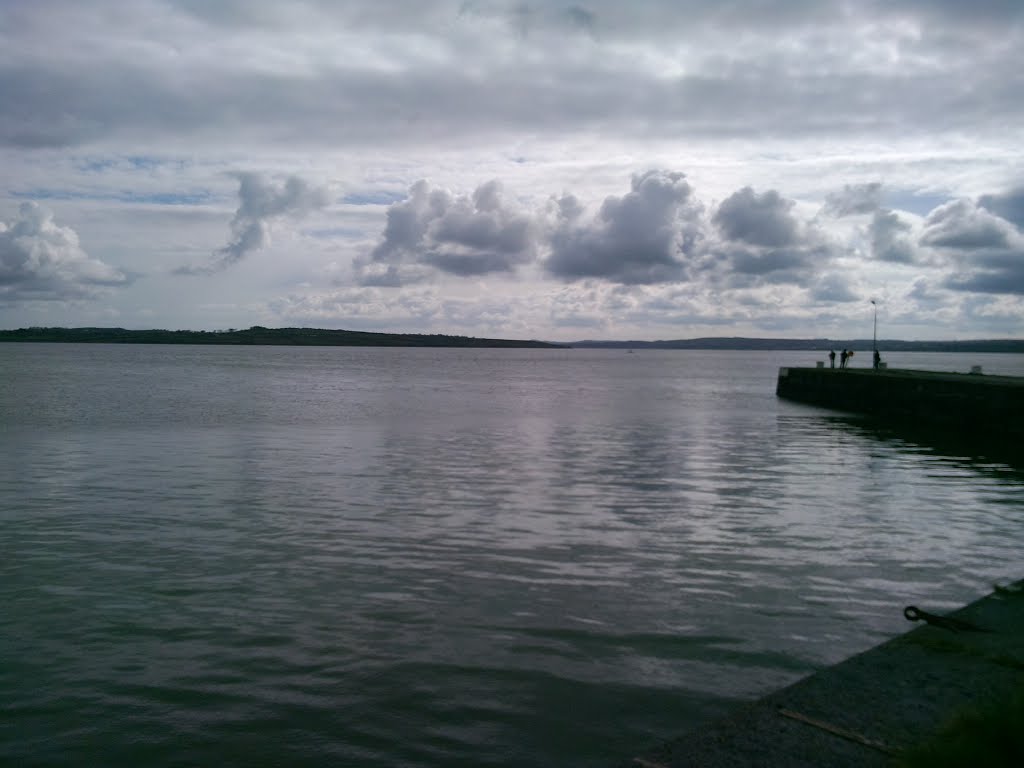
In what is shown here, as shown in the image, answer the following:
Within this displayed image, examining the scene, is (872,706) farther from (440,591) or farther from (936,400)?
(936,400)

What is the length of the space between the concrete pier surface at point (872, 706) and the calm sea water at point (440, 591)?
1263 mm

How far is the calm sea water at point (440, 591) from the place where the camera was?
24.4 ft

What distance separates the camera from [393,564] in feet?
41.4

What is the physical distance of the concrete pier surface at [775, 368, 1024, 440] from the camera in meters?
34.1

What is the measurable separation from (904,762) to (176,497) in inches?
640

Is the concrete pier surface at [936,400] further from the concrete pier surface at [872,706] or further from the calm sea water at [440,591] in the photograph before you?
the concrete pier surface at [872,706]

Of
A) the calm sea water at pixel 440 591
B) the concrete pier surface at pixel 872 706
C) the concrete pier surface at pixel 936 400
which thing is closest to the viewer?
the concrete pier surface at pixel 872 706

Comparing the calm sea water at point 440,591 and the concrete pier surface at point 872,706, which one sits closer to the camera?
the concrete pier surface at point 872,706

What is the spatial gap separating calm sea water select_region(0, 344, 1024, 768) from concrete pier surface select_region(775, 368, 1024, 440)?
933cm

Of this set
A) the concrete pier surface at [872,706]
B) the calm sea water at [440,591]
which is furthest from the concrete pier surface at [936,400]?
the concrete pier surface at [872,706]

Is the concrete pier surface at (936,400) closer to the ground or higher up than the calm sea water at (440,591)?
higher up

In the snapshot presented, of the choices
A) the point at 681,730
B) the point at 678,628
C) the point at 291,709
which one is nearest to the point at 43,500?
the point at 291,709

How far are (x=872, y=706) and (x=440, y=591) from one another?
6145 millimetres

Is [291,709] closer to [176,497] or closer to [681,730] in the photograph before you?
[681,730]
